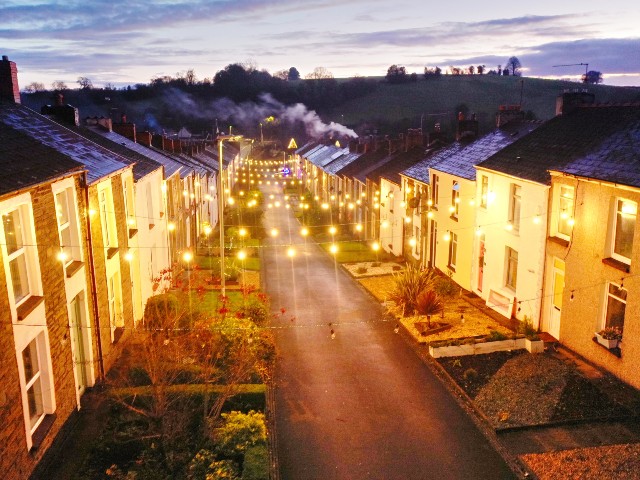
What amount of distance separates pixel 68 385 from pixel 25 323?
9.22 ft

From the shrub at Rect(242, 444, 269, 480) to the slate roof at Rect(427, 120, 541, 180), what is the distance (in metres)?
15.7

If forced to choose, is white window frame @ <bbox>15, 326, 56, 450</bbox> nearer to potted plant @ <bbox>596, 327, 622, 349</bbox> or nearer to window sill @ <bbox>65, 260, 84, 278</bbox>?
window sill @ <bbox>65, 260, 84, 278</bbox>

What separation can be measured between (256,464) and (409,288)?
39.2 feet

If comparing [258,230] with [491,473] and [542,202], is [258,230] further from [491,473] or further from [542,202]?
[491,473]

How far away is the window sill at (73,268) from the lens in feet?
41.2

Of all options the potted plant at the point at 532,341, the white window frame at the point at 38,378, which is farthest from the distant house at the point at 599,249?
the white window frame at the point at 38,378

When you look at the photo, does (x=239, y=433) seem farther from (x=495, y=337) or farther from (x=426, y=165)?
(x=426, y=165)

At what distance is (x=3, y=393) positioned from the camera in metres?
8.89

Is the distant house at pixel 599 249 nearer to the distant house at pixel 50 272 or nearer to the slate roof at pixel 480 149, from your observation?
the slate roof at pixel 480 149

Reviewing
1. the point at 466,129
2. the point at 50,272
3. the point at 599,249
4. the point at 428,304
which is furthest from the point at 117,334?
the point at 466,129

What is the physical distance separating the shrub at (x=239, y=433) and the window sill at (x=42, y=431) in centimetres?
332

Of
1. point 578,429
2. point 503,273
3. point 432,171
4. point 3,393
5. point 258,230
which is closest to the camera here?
point 3,393

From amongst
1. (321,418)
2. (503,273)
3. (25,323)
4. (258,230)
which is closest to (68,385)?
(25,323)

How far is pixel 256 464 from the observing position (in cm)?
1087
